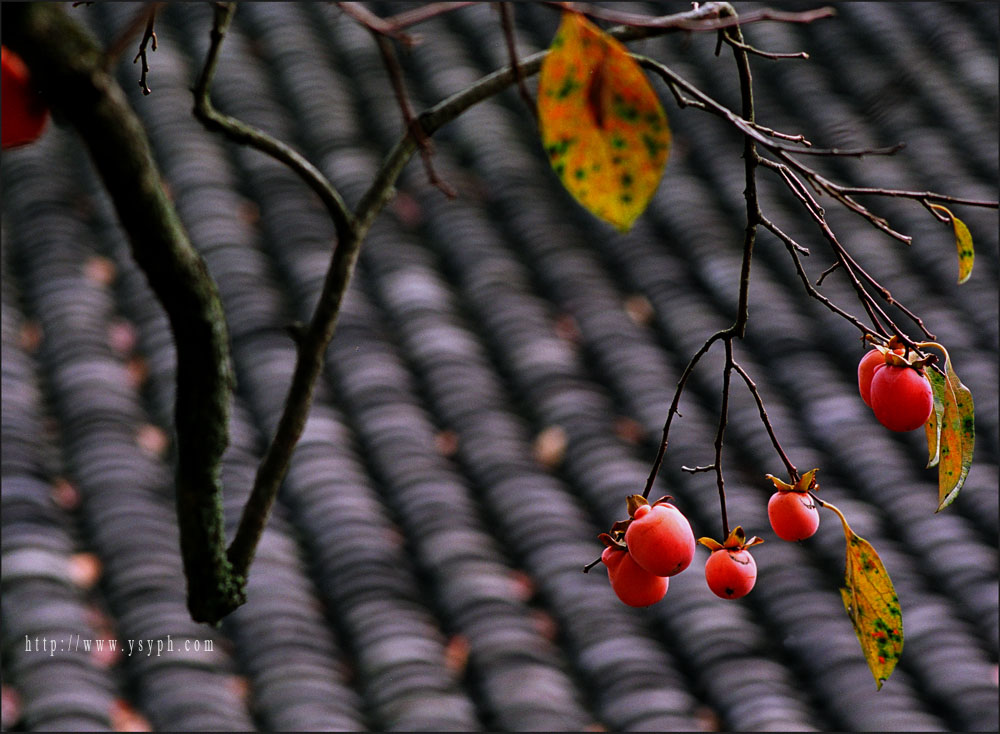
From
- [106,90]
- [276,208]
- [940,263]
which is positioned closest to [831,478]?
[940,263]

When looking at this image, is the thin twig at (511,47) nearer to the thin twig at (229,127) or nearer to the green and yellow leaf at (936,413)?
the thin twig at (229,127)

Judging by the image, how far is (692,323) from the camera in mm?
2420

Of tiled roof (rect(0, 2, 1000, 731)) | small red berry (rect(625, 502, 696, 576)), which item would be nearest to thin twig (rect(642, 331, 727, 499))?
small red berry (rect(625, 502, 696, 576))

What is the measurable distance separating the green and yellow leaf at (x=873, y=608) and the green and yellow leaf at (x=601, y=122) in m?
0.23

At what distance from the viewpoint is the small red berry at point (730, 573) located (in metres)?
0.59

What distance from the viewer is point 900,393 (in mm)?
557

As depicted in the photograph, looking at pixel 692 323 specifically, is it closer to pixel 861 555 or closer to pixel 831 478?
pixel 831 478

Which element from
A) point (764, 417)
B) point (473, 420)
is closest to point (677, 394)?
point (764, 417)

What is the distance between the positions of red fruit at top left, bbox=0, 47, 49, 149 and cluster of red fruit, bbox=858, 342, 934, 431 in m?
0.41

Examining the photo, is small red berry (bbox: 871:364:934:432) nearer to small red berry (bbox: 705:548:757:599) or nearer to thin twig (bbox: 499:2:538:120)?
small red berry (bbox: 705:548:757:599)

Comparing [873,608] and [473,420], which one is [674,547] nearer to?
[873,608]

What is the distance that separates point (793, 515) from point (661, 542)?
0.08 meters

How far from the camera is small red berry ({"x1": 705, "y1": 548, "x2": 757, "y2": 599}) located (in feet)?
1.94

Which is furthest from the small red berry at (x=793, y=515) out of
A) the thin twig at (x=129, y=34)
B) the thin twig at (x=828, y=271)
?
the thin twig at (x=129, y=34)
